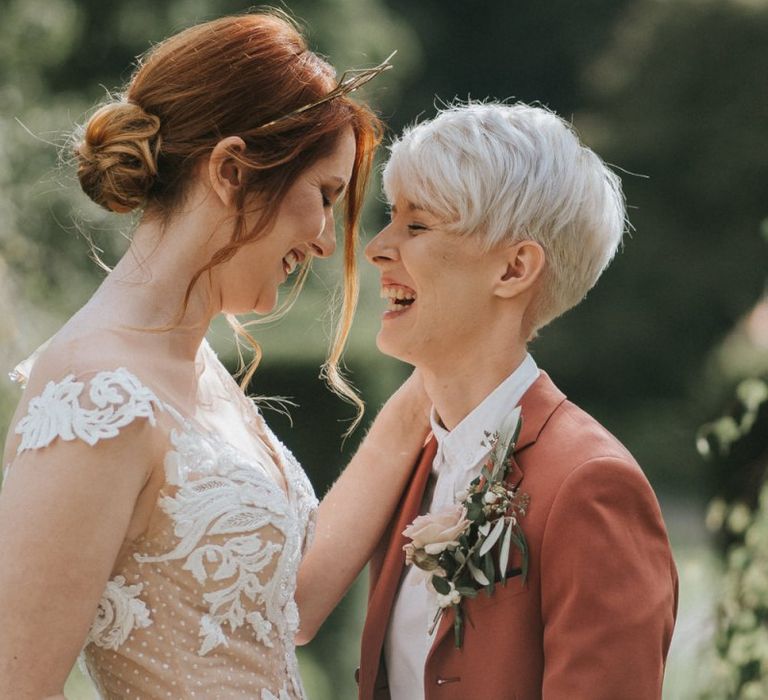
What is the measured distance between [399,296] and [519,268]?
289 millimetres

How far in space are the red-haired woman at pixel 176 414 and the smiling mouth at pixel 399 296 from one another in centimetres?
23

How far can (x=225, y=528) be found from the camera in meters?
2.25

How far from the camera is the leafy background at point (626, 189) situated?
4.43m

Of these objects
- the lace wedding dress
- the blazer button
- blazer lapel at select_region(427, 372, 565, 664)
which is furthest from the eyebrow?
the blazer button

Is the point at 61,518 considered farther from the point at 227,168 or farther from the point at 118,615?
the point at 227,168

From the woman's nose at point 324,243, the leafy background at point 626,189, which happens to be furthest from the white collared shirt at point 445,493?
the leafy background at point 626,189

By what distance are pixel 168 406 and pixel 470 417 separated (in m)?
0.70

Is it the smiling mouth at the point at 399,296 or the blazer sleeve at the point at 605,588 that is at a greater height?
the smiling mouth at the point at 399,296

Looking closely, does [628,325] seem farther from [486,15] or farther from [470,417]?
[470,417]

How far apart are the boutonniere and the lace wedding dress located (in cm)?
27

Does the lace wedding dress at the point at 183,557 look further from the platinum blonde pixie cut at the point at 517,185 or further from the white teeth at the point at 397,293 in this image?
the platinum blonde pixie cut at the point at 517,185

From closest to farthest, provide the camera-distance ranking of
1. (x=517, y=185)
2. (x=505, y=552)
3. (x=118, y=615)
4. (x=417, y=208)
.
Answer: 1. (x=118, y=615)
2. (x=505, y=552)
3. (x=517, y=185)
4. (x=417, y=208)

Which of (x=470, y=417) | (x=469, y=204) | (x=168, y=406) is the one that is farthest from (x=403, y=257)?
(x=168, y=406)

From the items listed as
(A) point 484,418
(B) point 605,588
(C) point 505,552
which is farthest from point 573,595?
(A) point 484,418
